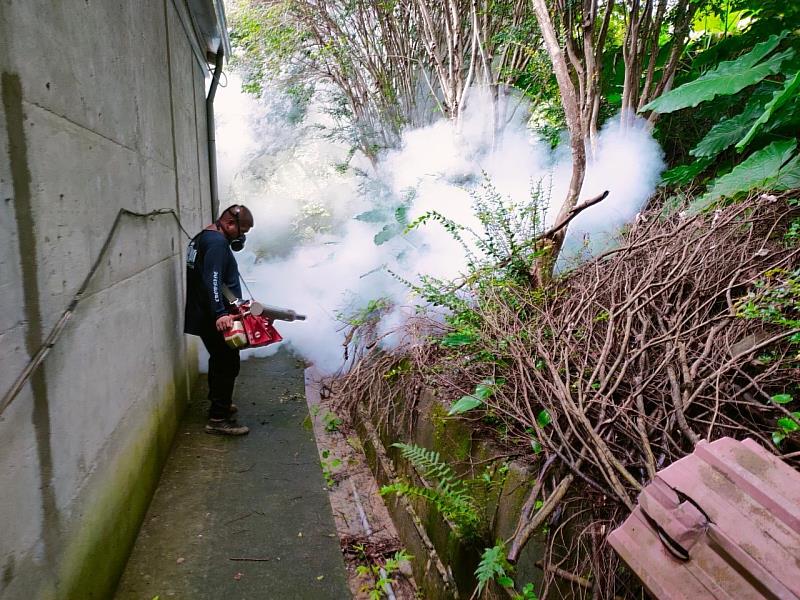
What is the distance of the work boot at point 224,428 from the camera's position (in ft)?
13.7

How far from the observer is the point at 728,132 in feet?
13.6

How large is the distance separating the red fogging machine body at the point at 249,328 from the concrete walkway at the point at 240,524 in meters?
0.99

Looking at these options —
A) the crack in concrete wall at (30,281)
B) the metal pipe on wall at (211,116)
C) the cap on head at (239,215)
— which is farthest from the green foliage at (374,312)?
the crack in concrete wall at (30,281)

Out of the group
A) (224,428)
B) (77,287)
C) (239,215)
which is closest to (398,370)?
(224,428)

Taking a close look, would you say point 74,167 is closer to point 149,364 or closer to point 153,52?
point 149,364

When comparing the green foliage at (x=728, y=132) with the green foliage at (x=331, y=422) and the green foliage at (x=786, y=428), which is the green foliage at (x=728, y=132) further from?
the green foliage at (x=331, y=422)

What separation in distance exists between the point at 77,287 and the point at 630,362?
260 cm

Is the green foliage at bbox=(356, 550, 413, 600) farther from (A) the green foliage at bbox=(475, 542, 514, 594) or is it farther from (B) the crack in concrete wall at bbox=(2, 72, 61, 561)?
(B) the crack in concrete wall at bbox=(2, 72, 61, 561)

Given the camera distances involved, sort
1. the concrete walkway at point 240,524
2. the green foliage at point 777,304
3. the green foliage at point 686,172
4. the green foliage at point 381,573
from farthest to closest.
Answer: the green foliage at point 686,172
the green foliage at point 381,573
the concrete walkway at point 240,524
the green foliage at point 777,304

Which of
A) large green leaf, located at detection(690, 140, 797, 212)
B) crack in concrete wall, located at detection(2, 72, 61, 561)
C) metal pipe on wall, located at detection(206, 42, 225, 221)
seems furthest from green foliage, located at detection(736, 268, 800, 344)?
metal pipe on wall, located at detection(206, 42, 225, 221)

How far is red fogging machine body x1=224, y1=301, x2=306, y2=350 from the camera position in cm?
370

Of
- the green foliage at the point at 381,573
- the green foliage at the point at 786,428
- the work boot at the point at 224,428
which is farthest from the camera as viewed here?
the work boot at the point at 224,428

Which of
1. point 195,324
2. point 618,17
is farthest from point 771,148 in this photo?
point 195,324

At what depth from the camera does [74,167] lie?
191cm
